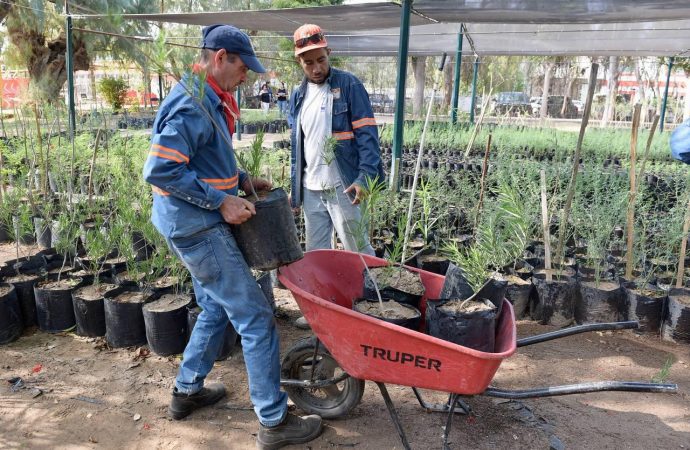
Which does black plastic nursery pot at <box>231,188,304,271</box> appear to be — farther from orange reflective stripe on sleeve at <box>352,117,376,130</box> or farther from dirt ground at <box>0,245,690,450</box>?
orange reflective stripe on sleeve at <box>352,117,376,130</box>

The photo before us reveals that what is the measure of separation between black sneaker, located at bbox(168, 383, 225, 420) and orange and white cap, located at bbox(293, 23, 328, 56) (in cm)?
180

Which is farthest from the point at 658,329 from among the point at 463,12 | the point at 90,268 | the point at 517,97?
the point at 517,97

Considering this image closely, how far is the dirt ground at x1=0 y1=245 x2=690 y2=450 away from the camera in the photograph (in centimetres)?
232

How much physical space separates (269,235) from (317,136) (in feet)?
3.97

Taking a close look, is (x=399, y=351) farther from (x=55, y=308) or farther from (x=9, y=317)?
(x=9, y=317)

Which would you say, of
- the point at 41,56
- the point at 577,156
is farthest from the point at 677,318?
the point at 41,56

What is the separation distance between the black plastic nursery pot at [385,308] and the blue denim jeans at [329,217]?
2.73 ft

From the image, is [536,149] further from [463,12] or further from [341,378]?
[341,378]

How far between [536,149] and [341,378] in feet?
22.5

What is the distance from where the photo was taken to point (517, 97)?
95.5 feet

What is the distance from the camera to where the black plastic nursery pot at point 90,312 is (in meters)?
3.20

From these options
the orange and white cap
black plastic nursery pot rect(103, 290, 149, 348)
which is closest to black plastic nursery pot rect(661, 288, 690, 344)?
the orange and white cap

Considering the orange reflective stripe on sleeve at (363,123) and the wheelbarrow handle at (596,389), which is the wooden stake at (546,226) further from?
the wheelbarrow handle at (596,389)

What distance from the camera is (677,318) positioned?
3291mm
